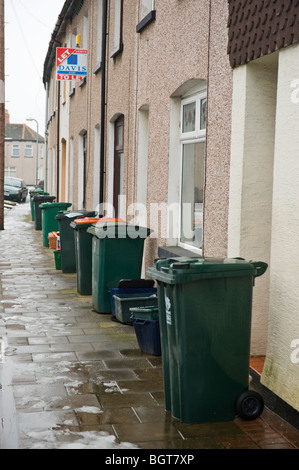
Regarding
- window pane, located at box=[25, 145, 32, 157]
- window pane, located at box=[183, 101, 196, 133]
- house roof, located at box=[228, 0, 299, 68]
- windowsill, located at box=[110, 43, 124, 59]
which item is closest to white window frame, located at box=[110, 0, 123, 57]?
windowsill, located at box=[110, 43, 124, 59]

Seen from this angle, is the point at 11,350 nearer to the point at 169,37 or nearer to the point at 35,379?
the point at 35,379

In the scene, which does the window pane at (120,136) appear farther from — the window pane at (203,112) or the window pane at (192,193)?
the window pane at (203,112)

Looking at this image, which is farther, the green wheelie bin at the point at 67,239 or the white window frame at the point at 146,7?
the green wheelie bin at the point at 67,239

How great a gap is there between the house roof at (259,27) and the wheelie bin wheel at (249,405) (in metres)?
2.64

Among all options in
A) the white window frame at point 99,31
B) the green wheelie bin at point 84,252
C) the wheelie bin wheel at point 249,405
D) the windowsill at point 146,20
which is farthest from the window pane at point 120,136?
the wheelie bin wheel at point 249,405

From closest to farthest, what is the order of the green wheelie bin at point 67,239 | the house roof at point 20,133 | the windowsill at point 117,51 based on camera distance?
the windowsill at point 117,51, the green wheelie bin at point 67,239, the house roof at point 20,133

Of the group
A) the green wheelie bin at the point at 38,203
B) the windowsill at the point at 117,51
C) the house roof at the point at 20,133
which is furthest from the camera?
the house roof at the point at 20,133

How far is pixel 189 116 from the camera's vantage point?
866cm

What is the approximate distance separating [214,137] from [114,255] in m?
2.40

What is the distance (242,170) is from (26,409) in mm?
2792

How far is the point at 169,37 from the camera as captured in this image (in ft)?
29.6

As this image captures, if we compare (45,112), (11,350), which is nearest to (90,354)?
(11,350)

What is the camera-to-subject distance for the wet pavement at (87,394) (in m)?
4.54
